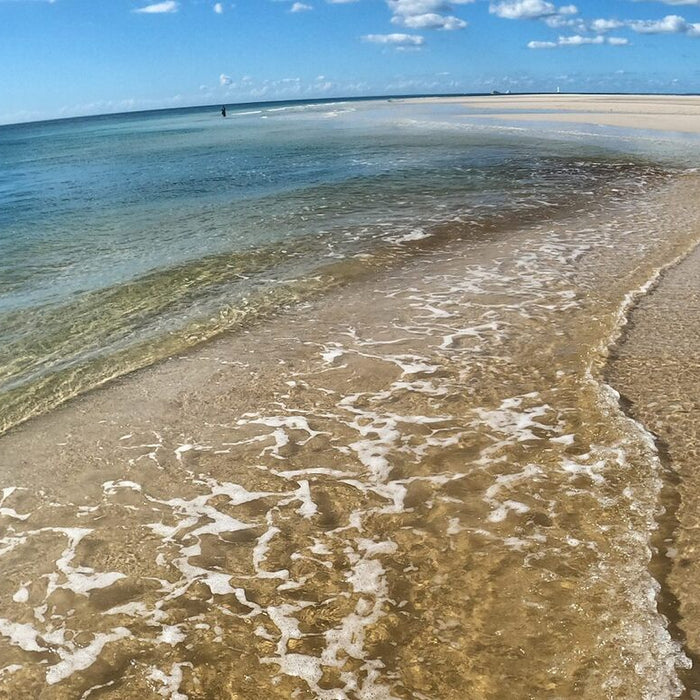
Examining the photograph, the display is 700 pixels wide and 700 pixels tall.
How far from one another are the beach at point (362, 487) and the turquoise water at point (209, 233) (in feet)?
0.49

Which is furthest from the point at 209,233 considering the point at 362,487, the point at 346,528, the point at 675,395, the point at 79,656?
the point at 79,656

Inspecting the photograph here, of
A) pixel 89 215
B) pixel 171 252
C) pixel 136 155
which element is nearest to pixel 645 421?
pixel 171 252

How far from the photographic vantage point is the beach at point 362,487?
3846 mm

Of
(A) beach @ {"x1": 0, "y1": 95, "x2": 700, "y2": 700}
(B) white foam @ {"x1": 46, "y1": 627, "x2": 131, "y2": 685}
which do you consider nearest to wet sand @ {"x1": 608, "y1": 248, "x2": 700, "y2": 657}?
(A) beach @ {"x1": 0, "y1": 95, "x2": 700, "y2": 700}

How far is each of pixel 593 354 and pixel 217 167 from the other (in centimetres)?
2955

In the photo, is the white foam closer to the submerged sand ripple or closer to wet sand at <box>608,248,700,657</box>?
the submerged sand ripple

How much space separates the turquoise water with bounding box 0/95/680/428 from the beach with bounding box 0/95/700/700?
149 mm

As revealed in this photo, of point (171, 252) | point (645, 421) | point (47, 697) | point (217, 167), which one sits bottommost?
point (47, 697)

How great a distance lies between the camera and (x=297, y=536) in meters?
5.02

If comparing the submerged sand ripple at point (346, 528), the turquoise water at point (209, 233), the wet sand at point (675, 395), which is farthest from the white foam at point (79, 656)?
the turquoise water at point (209, 233)

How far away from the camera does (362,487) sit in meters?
5.60

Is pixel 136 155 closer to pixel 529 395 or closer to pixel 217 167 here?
pixel 217 167

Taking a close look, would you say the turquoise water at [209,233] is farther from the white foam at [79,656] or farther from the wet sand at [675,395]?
the wet sand at [675,395]

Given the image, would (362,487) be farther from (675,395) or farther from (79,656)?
(675,395)
